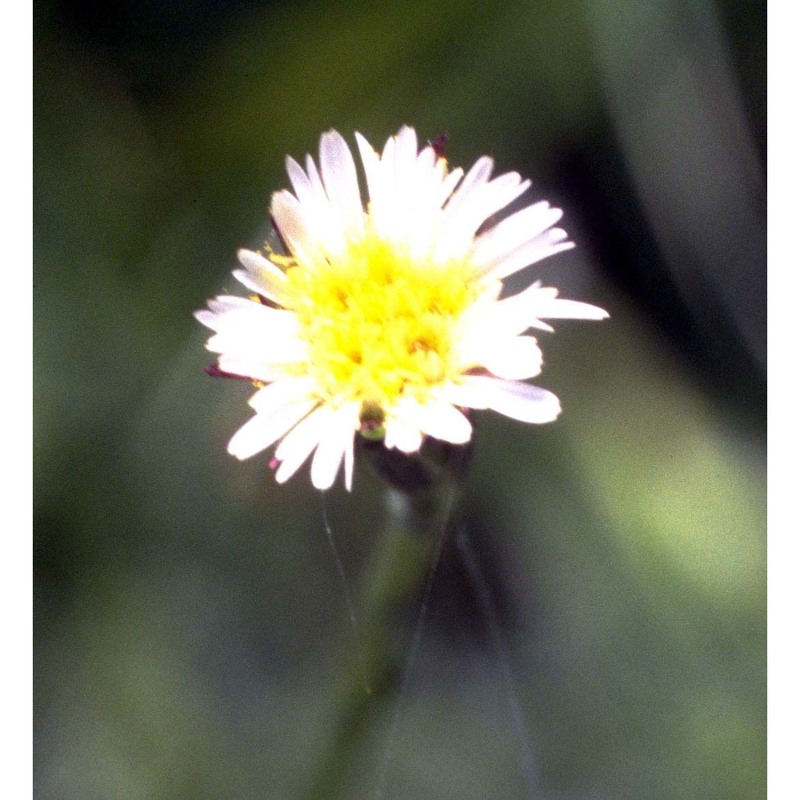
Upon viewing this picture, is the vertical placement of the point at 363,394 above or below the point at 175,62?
below

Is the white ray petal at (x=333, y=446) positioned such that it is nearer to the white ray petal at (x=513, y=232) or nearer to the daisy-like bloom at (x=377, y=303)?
the daisy-like bloom at (x=377, y=303)

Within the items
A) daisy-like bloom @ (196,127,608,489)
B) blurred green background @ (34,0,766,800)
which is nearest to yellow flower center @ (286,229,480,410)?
daisy-like bloom @ (196,127,608,489)

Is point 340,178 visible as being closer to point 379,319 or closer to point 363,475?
point 379,319

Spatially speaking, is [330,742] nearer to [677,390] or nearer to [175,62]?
[677,390]

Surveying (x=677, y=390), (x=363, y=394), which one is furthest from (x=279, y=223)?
(x=677, y=390)

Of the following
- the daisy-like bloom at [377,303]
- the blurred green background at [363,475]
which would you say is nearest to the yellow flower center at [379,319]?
the daisy-like bloom at [377,303]

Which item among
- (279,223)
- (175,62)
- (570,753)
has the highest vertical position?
(175,62)

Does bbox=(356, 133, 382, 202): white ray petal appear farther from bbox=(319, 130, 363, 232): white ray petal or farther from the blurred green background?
the blurred green background
